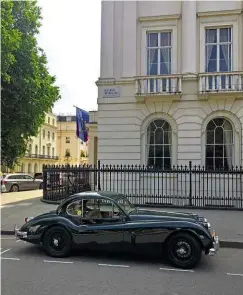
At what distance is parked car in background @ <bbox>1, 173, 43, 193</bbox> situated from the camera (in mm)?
23516

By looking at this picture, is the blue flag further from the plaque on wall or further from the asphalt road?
the asphalt road

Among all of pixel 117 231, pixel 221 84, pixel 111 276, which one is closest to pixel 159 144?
pixel 221 84

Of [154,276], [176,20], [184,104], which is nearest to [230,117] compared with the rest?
[184,104]

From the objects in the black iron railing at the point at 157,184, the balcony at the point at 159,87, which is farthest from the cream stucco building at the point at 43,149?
the balcony at the point at 159,87

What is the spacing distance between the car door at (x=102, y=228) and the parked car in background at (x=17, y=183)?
58.9 feet

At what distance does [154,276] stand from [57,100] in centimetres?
1366

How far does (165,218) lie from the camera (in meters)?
6.54

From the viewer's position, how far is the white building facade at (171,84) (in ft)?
49.4

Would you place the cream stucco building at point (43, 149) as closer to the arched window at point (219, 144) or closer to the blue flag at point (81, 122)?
the blue flag at point (81, 122)

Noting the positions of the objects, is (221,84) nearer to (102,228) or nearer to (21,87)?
(21,87)

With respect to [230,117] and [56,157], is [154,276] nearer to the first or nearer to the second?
[230,117]

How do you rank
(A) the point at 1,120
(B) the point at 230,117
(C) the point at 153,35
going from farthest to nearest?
(C) the point at 153,35, (B) the point at 230,117, (A) the point at 1,120

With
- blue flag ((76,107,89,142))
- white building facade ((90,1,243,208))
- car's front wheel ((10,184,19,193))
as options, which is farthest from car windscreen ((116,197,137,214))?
car's front wheel ((10,184,19,193))

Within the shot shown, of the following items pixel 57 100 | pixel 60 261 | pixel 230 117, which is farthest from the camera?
pixel 57 100
